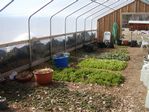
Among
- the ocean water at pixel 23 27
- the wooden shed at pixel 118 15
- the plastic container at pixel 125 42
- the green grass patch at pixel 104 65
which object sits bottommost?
the green grass patch at pixel 104 65

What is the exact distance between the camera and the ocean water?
25.4 feet

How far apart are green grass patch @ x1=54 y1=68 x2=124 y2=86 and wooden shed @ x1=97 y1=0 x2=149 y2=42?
363 inches

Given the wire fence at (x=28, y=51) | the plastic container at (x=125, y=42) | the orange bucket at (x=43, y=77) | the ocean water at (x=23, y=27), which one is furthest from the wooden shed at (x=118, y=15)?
the orange bucket at (x=43, y=77)

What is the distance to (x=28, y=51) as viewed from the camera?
898cm

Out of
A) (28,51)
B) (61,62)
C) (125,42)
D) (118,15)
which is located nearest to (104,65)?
(61,62)

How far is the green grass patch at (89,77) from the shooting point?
7148 millimetres

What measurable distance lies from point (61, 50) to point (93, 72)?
4.02 metres

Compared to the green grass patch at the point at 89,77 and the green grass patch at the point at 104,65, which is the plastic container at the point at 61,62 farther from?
the green grass patch at the point at 89,77

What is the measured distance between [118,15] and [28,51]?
8.99 meters

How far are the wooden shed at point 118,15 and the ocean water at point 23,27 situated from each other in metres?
5.59

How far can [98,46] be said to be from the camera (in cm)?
1507

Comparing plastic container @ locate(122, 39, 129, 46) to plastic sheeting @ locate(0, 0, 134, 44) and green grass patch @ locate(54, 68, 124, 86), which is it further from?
green grass patch @ locate(54, 68, 124, 86)

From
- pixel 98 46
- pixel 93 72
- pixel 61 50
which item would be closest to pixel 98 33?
pixel 98 46

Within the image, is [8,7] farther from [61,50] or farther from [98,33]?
[98,33]
